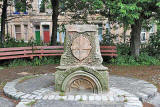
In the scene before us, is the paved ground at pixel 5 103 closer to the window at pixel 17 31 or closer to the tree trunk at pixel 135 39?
the tree trunk at pixel 135 39

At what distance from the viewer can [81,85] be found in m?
4.94

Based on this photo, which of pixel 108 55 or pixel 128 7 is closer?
pixel 128 7

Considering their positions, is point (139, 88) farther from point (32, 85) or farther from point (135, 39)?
point (135, 39)

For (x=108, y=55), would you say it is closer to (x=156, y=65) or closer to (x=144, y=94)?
(x=156, y=65)

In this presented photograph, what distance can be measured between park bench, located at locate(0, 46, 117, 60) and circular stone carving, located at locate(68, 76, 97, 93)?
571 cm

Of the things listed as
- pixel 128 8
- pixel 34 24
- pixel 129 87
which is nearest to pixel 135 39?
pixel 128 8

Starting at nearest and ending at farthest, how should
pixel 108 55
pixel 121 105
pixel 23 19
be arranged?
1. pixel 121 105
2. pixel 108 55
3. pixel 23 19

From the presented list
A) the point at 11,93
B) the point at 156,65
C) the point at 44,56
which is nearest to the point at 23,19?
the point at 44,56

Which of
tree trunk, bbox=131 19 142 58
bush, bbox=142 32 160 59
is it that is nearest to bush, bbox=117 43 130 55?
tree trunk, bbox=131 19 142 58

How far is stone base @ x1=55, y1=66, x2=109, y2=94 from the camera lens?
→ 4.82 metres

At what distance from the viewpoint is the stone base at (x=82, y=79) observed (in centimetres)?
482

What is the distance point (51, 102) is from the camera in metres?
4.47

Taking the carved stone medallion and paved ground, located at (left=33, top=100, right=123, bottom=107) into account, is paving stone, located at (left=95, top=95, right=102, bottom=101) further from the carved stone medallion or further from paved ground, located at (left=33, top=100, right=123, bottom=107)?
the carved stone medallion

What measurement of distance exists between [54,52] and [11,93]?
585 cm
